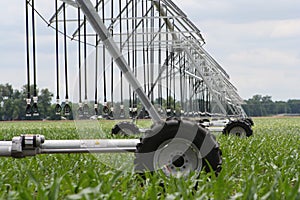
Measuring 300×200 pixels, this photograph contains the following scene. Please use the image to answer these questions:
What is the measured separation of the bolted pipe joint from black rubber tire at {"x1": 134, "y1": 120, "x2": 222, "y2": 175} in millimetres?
756

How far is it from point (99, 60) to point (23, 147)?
4.34 metres

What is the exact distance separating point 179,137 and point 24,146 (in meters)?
1.08

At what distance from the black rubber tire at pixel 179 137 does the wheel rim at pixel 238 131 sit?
6.49m

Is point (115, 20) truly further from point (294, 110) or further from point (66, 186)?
point (294, 110)

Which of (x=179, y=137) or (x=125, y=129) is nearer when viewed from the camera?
(x=179, y=137)

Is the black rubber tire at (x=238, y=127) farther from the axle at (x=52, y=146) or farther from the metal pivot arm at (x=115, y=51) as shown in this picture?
the axle at (x=52, y=146)

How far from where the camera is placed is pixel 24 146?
439 centimetres

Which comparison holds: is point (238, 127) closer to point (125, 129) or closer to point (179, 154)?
point (125, 129)

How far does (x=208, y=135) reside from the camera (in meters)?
4.23

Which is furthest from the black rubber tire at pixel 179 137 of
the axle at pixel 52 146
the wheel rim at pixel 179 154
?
the axle at pixel 52 146

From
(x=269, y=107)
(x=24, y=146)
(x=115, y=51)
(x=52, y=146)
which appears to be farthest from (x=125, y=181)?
(x=269, y=107)

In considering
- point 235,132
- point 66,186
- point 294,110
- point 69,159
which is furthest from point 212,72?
point 294,110

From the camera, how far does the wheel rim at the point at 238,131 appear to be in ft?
35.0

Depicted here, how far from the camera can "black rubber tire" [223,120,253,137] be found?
1065 cm
